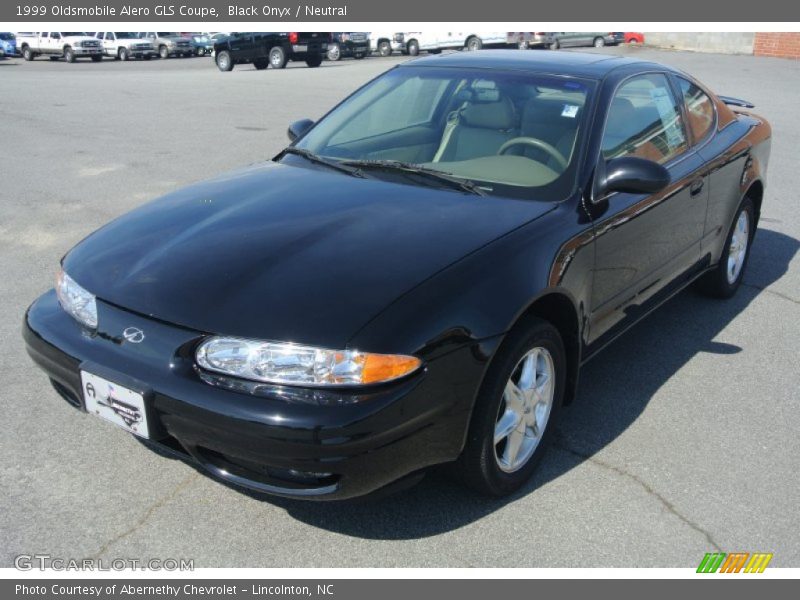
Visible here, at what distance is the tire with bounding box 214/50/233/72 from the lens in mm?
26297

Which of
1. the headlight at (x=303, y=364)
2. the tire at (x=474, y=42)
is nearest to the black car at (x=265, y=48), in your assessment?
the tire at (x=474, y=42)

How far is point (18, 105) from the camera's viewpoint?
14.8m

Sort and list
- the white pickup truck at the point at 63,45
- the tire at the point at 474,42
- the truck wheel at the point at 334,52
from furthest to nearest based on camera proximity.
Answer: the white pickup truck at the point at 63,45, the tire at the point at 474,42, the truck wheel at the point at 334,52


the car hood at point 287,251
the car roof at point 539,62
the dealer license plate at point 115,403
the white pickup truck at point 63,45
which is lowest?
the white pickup truck at point 63,45

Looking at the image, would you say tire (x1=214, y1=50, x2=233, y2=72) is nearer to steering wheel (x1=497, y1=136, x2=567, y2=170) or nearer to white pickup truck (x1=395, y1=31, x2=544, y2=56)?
white pickup truck (x1=395, y1=31, x2=544, y2=56)

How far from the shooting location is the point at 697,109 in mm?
4922

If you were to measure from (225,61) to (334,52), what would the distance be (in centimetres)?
573

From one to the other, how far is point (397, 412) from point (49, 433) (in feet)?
6.01

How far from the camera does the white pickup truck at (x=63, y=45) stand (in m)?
33.9

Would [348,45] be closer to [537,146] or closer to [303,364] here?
[537,146]

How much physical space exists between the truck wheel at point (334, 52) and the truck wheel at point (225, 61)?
5.07m

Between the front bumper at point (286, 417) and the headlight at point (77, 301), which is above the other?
the headlight at point (77, 301)

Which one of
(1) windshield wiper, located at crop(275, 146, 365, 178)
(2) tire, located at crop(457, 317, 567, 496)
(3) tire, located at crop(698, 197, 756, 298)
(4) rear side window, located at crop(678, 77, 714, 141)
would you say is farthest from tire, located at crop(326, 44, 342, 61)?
(2) tire, located at crop(457, 317, 567, 496)

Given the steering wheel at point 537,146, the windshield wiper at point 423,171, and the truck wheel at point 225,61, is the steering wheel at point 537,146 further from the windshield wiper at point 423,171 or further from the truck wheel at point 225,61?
the truck wheel at point 225,61
